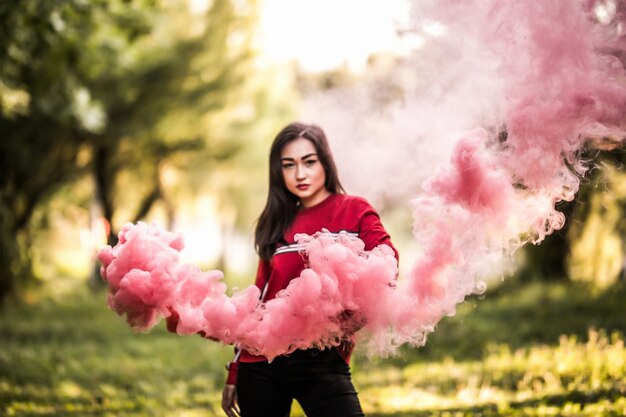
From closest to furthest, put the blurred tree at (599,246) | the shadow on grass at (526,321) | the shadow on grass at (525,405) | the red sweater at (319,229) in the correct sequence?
the red sweater at (319,229) < the shadow on grass at (525,405) < the shadow on grass at (526,321) < the blurred tree at (599,246)

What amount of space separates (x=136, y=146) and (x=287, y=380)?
1762 cm

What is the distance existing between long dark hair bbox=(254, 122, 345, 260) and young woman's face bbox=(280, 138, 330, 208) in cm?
3

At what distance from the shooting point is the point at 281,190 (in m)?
3.46

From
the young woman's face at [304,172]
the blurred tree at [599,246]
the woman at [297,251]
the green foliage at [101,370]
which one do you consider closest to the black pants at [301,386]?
the woman at [297,251]

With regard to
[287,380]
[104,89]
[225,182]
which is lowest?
[287,380]

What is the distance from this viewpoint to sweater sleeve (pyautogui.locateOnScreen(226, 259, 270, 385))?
3.28 meters

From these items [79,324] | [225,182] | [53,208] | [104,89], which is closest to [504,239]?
[79,324]

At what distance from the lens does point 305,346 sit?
9.12 feet

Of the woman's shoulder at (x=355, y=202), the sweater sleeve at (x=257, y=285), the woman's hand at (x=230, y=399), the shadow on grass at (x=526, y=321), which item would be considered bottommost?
the woman's hand at (x=230, y=399)

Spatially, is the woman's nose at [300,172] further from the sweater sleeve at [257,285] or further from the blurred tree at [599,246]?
the blurred tree at [599,246]

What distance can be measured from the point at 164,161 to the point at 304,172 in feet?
60.7

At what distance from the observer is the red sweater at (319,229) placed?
9.96 feet

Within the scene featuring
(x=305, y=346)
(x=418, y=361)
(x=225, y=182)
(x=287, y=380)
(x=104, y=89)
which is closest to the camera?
(x=305, y=346)

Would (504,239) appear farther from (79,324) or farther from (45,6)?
(79,324)
